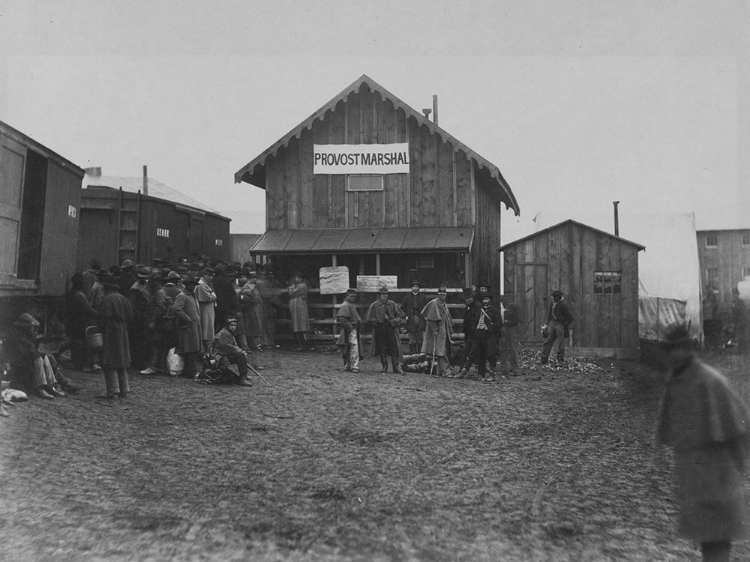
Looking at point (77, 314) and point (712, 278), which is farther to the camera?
point (712, 278)

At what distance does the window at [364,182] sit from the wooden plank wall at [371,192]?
0.47 ft

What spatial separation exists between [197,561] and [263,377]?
8.06 m

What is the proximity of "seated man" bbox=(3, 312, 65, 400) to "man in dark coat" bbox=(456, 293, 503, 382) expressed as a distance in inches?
312

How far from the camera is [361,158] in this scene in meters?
19.7

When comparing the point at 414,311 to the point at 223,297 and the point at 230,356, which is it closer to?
the point at 223,297

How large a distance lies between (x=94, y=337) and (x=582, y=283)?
1248 centimetres

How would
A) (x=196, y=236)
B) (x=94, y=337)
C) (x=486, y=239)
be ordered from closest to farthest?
(x=94, y=337)
(x=196, y=236)
(x=486, y=239)

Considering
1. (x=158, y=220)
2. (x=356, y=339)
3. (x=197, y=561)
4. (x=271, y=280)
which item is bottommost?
(x=197, y=561)

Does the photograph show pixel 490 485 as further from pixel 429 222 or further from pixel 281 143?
pixel 281 143

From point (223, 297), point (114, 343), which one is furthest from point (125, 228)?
point (114, 343)

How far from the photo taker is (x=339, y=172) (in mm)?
19750

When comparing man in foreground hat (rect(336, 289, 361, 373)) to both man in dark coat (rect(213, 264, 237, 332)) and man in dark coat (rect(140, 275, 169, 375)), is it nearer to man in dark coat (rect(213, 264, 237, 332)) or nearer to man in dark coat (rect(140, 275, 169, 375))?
man in dark coat (rect(213, 264, 237, 332))

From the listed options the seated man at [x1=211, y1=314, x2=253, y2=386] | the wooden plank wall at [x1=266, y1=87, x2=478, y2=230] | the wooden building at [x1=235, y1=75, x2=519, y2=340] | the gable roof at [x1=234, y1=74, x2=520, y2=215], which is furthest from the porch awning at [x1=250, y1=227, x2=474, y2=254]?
the seated man at [x1=211, y1=314, x2=253, y2=386]

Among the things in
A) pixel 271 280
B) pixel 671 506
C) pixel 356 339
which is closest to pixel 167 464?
pixel 671 506
